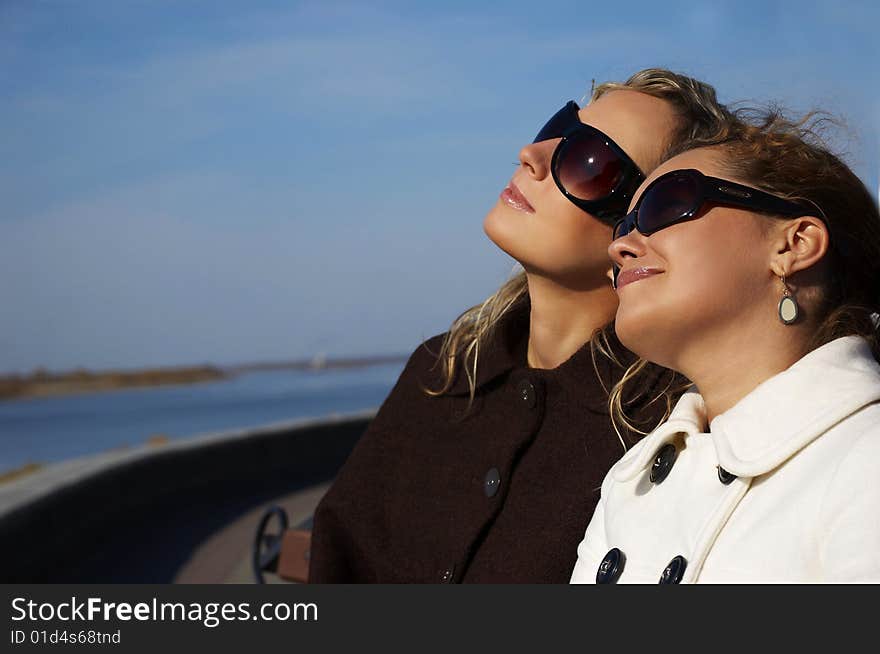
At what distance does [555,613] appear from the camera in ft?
6.55

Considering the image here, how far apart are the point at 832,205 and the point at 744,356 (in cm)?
38

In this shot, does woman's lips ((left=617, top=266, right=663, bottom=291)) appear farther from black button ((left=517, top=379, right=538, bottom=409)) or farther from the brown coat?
black button ((left=517, top=379, right=538, bottom=409))

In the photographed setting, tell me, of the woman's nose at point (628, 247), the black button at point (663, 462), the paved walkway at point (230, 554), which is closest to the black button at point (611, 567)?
the black button at point (663, 462)

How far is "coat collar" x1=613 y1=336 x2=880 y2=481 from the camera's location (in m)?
1.81

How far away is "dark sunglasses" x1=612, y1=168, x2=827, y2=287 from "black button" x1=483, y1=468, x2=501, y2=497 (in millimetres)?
893

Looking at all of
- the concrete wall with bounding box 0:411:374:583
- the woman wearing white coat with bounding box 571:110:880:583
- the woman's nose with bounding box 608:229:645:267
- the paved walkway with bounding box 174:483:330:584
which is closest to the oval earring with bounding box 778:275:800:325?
the woman wearing white coat with bounding box 571:110:880:583

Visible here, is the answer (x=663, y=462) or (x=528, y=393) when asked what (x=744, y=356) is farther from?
(x=528, y=393)

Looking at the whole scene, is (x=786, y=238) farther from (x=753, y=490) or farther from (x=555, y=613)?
(x=555, y=613)

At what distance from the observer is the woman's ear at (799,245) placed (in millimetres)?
2000

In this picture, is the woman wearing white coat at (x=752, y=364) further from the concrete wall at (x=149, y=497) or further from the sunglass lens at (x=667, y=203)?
the concrete wall at (x=149, y=497)

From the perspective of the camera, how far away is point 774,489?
1.81 m

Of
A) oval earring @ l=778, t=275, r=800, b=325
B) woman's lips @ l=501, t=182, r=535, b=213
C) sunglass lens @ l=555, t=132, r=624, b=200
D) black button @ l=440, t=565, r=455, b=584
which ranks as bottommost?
black button @ l=440, t=565, r=455, b=584

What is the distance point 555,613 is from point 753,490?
0.44 meters

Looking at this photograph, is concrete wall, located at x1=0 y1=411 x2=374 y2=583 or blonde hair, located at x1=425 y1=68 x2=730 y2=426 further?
concrete wall, located at x1=0 y1=411 x2=374 y2=583
